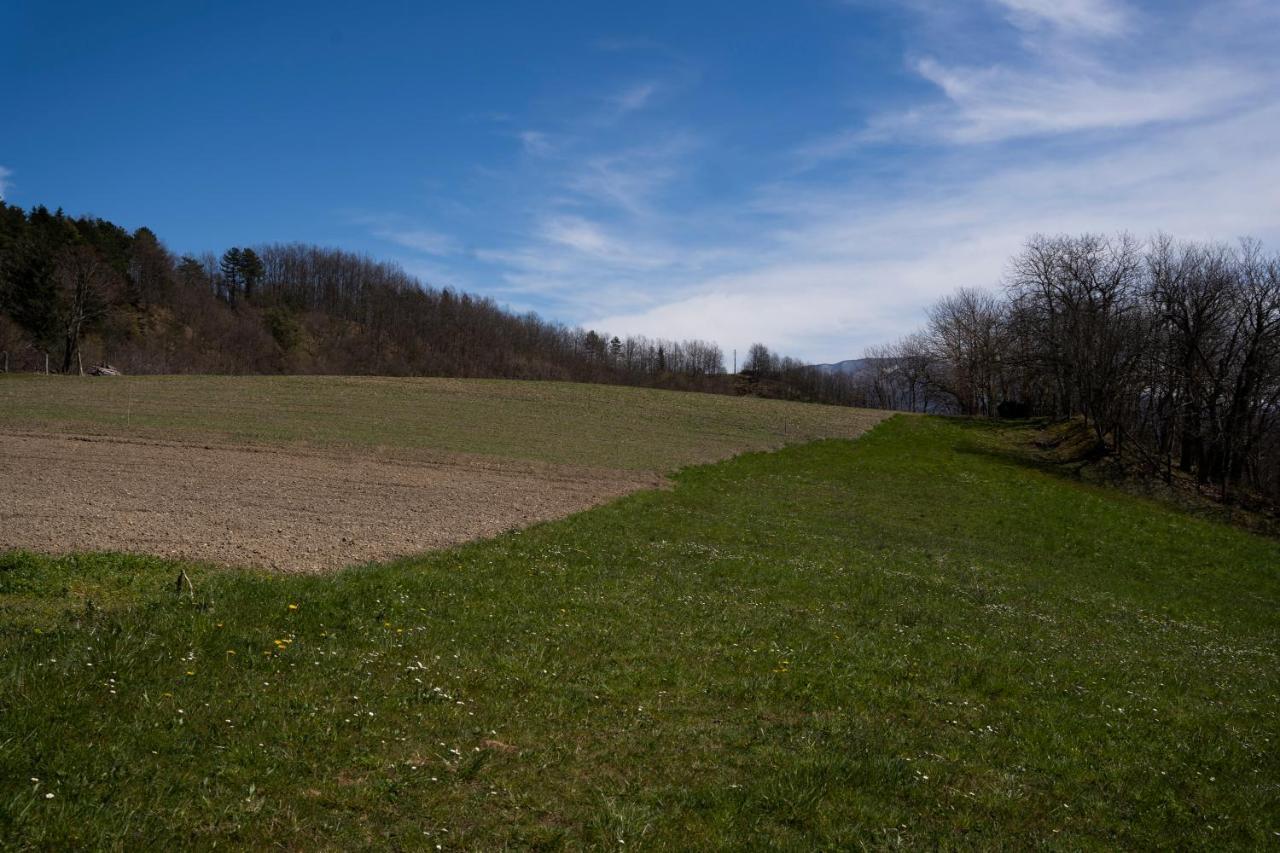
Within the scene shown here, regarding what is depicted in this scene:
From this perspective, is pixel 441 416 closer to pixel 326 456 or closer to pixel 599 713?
pixel 326 456

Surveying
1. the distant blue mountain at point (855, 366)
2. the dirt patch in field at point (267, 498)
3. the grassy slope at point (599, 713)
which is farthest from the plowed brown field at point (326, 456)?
the distant blue mountain at point (855, 366)

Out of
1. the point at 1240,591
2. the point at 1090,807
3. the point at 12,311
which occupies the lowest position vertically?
the point at 1240,591

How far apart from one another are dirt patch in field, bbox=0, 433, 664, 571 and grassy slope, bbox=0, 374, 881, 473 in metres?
3.56

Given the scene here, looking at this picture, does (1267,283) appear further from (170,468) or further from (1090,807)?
(170,468)

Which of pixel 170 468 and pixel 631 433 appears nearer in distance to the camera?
pixel 170 468

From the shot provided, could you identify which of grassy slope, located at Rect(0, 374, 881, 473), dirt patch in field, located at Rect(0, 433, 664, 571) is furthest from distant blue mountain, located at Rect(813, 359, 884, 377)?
dirt patch in field, located at Rect(0, 433, 664, 571)

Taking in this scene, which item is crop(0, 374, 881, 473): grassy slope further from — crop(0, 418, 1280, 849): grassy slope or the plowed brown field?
crop(0, 418, 1280, 849): grassy slope

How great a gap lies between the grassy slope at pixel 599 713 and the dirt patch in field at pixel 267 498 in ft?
6.80

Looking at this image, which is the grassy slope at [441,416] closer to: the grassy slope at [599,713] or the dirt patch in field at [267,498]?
the dirt patch in field at [267,498]

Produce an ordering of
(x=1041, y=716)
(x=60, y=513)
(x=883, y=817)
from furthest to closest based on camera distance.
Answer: (x=60, y=513) < (x=1041, y=716) < (x=883, y=817)

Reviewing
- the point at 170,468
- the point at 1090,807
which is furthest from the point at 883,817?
the point at 170,468

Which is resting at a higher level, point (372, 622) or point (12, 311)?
point (12, 311)

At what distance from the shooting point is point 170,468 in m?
22.9

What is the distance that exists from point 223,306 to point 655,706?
14351cm
